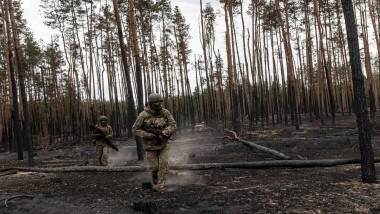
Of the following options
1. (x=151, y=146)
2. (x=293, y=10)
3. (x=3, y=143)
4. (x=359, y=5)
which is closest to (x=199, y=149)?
(x=151, y=146)

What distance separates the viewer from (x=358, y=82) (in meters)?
4.52

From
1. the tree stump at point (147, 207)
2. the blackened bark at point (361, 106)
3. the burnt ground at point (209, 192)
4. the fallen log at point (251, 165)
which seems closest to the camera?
the tree stump at point (147, 207)

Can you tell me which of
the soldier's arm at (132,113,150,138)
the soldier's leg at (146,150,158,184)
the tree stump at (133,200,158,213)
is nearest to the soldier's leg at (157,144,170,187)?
the soldier's leg at (146,150,158,184)

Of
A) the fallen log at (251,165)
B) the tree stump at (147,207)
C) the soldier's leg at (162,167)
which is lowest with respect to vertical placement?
the fallen log at (251,165)

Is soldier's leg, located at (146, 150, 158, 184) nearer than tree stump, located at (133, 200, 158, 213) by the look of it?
No

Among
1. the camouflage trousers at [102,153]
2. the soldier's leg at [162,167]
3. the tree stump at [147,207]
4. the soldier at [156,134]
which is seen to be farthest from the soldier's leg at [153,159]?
the camouflage trousers at [102,153]

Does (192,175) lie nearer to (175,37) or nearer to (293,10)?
(293,10)

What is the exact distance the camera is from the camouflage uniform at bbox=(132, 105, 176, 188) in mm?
4863

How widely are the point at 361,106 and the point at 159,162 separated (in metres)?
3.90

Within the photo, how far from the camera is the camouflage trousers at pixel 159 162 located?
4.88 meters

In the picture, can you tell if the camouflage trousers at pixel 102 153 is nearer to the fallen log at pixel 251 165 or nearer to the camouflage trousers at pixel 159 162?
the fallen log at pixel 251 165

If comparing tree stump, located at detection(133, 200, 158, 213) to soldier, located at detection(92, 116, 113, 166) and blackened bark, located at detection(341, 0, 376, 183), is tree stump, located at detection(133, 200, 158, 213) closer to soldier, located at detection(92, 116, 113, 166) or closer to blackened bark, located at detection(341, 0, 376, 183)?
blackened bark, located at detection(341, 0, 376, 183)

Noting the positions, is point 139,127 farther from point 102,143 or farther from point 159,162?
point 102,143

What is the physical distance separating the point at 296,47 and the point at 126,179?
80.2 ft
